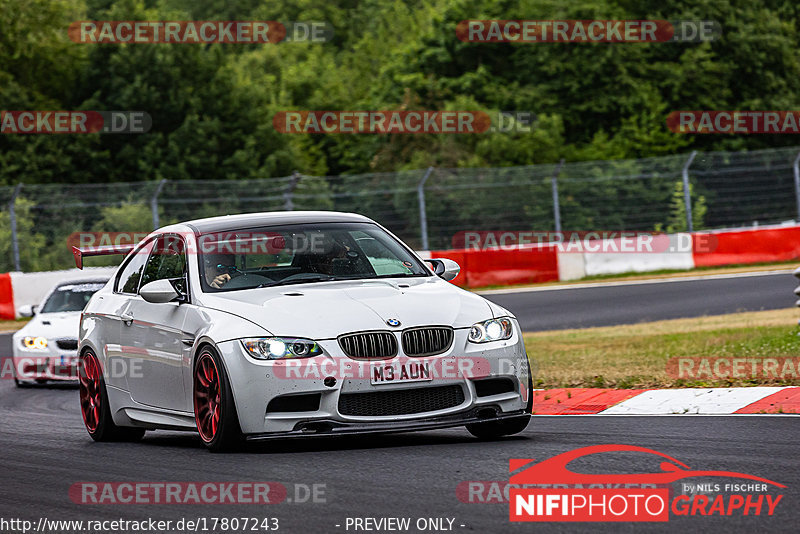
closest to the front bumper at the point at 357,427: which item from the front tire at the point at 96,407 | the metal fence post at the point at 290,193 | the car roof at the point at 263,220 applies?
the car roof at the point at 263,220

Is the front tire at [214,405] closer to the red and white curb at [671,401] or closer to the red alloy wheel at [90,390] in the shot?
the red alloy wheel at [90,390]

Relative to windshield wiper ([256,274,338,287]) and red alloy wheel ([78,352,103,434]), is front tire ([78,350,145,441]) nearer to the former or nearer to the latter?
red alloy wheel ([78,352,103,434])

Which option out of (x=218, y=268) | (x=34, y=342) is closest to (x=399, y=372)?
(x=218, y=268)

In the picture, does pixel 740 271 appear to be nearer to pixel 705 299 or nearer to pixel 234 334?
pixel 705 299

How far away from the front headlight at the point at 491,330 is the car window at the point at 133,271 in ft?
9.21

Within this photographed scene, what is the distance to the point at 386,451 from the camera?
26.1 feet

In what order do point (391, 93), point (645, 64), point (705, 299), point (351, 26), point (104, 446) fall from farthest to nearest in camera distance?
point (351, 26) → point (391, 93) → point (645, 64) → point (705, 299) → point (104, 446)

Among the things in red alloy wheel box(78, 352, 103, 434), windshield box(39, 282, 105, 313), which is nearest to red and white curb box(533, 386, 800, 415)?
red alloy wheel box(78, 352, 103, 434)

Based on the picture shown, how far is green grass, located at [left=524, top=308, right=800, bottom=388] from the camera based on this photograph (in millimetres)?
11406

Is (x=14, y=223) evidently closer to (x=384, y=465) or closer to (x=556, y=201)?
(x=556, y=201)

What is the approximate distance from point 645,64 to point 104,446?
39.1 meters

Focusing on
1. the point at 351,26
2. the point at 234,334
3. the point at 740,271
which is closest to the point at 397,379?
the point at 234,334

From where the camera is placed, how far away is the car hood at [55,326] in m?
15.9

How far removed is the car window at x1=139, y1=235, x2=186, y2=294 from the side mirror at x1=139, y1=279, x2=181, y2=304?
0.29m
